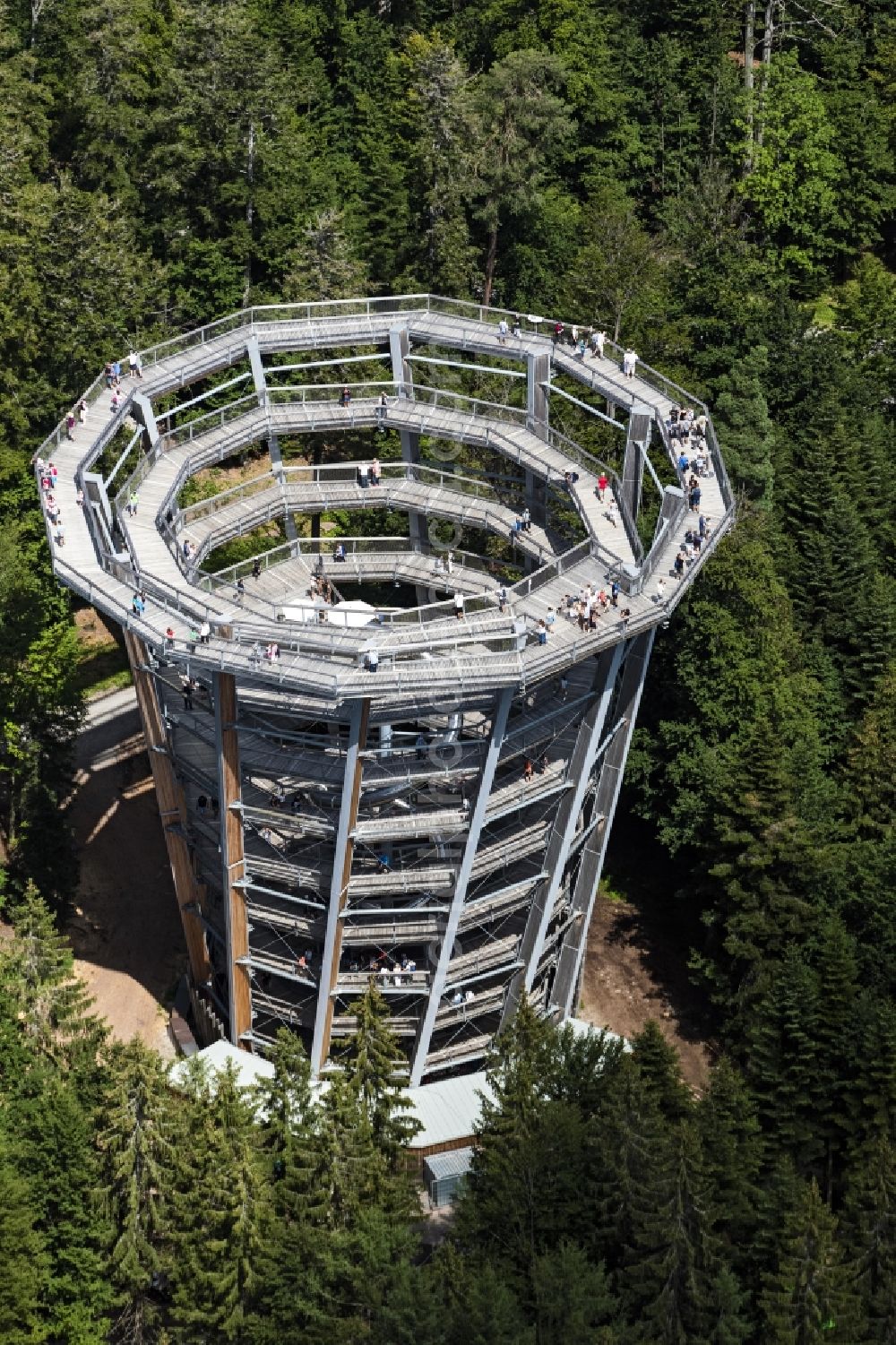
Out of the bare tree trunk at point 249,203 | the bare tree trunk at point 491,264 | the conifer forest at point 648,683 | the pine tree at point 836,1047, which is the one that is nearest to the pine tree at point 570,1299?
the conifer forest at point 648,683

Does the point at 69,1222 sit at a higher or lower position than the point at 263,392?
lower

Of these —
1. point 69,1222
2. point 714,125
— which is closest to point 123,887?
point 69,1222

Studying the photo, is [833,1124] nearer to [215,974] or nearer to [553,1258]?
[553,1258]

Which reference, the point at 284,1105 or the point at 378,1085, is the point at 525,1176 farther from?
the point at 284,1105

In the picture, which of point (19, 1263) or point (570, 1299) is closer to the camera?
point (570, 1299)

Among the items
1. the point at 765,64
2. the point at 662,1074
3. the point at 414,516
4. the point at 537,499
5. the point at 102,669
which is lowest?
the point at 662,1074

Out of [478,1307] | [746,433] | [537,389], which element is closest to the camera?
[478,1307]

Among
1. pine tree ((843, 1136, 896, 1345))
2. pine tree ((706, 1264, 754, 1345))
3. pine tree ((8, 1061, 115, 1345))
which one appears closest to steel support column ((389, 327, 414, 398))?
pine tree ((8, 1061, 115, 1345))
